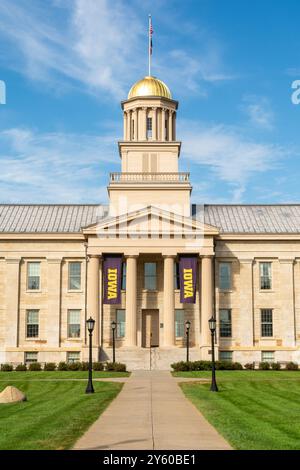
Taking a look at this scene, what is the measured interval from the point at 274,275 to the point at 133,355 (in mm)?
15119

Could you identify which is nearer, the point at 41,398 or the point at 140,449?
the point at 140,449

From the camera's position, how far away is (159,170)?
6375cm

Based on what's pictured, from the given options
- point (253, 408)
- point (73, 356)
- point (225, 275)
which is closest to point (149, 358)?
point (73, 356)

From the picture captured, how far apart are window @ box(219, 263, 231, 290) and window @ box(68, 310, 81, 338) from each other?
Result: 12836mm

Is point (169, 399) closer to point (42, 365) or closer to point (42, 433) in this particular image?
point (42, 433)

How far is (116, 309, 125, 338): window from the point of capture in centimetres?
5908

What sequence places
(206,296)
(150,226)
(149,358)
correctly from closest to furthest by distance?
1. (149,358)
2. (206,296)
3. (150,226)

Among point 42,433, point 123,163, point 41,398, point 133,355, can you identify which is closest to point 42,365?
point 133,355

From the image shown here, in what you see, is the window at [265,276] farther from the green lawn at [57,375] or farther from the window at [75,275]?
the green lawn at [57,375]

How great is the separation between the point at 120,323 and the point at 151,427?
135 ft

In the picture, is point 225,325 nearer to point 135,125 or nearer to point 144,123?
point 144,123

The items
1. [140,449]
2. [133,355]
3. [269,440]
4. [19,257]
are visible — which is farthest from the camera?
[19,257]

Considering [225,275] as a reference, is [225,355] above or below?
below

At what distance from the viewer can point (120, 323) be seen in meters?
59.4
